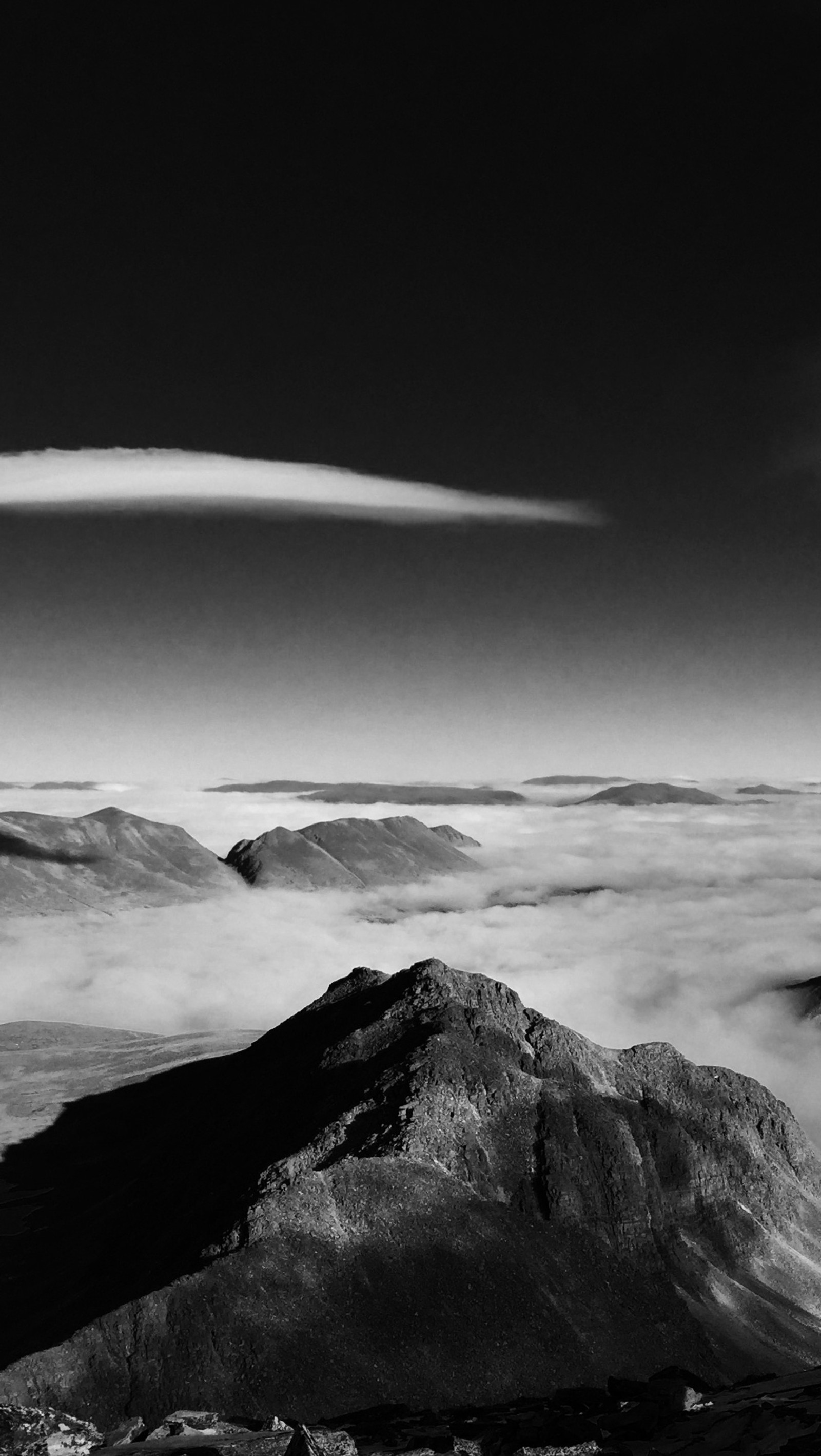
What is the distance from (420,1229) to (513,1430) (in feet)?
102

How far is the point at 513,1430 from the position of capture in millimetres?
60500

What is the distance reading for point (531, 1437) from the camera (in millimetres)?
58125

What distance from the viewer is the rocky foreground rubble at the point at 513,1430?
53.6 meters

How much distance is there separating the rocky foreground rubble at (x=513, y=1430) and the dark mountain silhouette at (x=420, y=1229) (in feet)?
25.0

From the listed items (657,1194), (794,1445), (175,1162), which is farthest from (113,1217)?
(794,1445)

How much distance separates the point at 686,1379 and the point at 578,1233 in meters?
24.1

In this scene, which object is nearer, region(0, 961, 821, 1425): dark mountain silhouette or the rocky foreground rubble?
the rocky foreground rubble

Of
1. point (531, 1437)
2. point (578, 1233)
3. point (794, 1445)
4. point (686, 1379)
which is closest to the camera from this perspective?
point (794, 1445)

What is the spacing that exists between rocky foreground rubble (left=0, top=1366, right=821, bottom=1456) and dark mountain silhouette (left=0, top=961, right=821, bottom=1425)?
7606 mm

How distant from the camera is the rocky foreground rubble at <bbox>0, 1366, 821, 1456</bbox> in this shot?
53594 millimetres

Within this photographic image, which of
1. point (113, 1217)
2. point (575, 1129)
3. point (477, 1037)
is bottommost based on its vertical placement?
point (113, 1217)

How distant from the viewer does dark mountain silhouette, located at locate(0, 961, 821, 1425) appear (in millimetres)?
76062

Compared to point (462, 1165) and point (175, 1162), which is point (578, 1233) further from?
point (175, 1162)

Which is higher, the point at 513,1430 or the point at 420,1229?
the point at 513,1430
